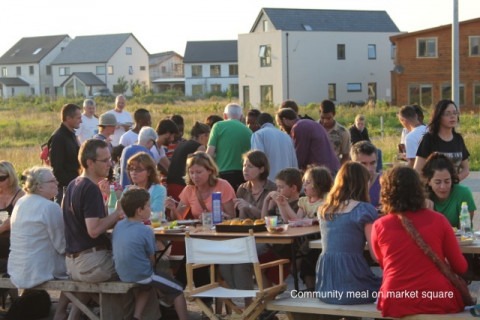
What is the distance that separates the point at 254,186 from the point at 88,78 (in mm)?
98662

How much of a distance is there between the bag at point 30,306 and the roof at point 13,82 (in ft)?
355

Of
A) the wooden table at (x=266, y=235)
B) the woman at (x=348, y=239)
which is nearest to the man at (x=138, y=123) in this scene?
the wooden table at (x=266, y=235)

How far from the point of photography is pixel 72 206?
798 centimetres

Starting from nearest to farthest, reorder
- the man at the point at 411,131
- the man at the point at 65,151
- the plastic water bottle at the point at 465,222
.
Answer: the plastic water bottle at the point at 465,222, the man at the point at 65,151, the man at the point at 411,131

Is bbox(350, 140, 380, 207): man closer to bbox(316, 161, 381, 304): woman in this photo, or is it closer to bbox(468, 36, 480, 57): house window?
bbox(316, 161, 381, 304): woman

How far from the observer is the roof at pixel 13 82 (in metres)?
114

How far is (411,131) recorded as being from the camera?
12.1 metres

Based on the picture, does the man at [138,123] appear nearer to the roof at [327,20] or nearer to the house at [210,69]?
the roof at [327,20]

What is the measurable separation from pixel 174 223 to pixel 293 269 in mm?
1452

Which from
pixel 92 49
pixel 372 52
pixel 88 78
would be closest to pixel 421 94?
pixel 372 52

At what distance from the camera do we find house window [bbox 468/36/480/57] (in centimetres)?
5603

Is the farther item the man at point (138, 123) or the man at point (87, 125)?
the man at point (87, 125)

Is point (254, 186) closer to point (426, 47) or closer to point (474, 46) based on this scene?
point (474, 46)

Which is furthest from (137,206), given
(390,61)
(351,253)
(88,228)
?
(390,61)
